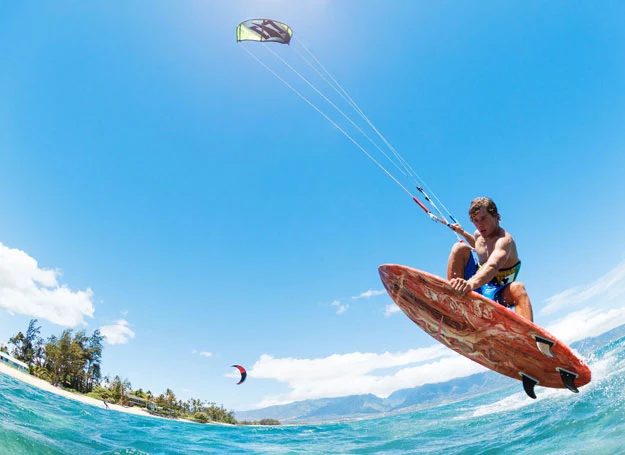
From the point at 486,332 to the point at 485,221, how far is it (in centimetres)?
160

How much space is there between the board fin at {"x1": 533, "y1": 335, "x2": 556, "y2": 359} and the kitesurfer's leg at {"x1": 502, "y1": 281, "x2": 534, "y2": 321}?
0.37 meters

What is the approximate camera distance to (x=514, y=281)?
4.73m

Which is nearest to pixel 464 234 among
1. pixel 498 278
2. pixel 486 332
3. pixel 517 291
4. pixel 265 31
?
pixel 498 278

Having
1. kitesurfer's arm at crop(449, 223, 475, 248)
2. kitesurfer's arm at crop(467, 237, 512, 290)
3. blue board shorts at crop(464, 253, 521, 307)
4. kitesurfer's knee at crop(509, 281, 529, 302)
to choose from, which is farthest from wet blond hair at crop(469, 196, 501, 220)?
kitesurfer's knee at crop(509, 281, 529, 302)

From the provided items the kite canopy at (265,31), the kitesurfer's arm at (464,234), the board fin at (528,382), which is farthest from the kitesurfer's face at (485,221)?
the kite canopy at (265,31)

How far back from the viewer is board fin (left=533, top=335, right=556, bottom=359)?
12.8ft

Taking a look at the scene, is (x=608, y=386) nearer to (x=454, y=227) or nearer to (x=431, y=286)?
(x=454, y=227)

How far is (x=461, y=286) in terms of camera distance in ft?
13.3

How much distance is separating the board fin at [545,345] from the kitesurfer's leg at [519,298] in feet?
1.21

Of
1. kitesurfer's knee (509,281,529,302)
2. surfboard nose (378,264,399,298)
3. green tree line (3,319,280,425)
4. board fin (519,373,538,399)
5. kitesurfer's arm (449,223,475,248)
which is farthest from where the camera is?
green tree line (3,319,280,425)

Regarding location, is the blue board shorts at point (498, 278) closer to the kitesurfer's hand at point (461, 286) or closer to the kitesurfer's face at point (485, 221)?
the kitesurfer's face at point (485, 221)

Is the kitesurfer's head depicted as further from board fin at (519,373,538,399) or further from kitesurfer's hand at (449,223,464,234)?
board fin at (519,373,538,399)

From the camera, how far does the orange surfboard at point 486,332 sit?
13.3 ft

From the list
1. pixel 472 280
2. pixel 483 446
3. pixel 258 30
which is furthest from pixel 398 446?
pixel 258 30
